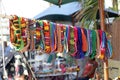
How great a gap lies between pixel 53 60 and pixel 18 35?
288 centimetres

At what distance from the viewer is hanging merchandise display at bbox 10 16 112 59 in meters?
A: 3.80

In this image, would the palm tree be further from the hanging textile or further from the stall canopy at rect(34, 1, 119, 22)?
the hanging textile

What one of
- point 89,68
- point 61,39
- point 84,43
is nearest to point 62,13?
point 89,68

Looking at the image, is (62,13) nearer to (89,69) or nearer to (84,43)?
(89,69)

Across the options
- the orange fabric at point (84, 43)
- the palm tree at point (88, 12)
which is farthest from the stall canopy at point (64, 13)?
the orange fabric at point (84, 43)

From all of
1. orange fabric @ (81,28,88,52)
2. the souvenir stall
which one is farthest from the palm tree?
orange fabric @ (81,28,88,52)

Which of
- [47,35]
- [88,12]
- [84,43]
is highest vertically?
[88,12]

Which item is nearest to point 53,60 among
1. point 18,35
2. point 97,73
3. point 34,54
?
point 34,54

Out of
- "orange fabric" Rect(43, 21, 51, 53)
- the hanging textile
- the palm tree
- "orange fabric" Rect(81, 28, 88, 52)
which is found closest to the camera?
the hanging textile

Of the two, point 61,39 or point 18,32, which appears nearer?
point 18,32

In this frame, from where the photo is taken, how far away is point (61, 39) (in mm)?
4238

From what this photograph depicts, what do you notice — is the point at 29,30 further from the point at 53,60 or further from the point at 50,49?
the point at 53,60

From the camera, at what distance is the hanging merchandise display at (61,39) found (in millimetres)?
3797

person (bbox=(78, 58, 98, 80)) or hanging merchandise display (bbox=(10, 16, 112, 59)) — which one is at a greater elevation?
hanging merchandise display (bbox=(10, 16, 112, 59))
